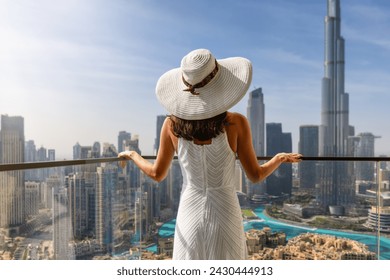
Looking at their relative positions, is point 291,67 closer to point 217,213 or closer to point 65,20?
point 65,20

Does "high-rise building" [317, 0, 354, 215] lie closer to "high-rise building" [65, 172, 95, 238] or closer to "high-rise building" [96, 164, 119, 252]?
"high-rise building" [96, 164, 119, 252]

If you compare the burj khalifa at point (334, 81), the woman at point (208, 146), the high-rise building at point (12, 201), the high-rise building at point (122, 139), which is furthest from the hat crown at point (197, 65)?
the burj khalifa at point (334, 81)

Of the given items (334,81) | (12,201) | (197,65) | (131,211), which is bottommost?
(131,211)

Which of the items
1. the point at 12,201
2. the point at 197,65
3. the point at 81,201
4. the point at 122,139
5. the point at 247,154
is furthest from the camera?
the point at 122,139

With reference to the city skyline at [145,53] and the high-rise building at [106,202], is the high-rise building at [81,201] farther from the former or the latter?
the city skyline at [145,53]

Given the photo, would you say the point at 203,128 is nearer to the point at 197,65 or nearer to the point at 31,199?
the point at 197,65

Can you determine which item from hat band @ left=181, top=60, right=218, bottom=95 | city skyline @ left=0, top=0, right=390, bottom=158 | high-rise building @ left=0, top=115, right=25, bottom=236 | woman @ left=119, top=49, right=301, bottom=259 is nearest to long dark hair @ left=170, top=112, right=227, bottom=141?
woman @ left=119, top=49, right=301, bottom=259

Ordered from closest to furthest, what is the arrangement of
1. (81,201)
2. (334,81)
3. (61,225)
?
(61,225) → (81,201) → (334,81)

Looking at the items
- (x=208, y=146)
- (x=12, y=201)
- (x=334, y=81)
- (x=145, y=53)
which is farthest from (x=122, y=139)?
(x=145, y=53)
